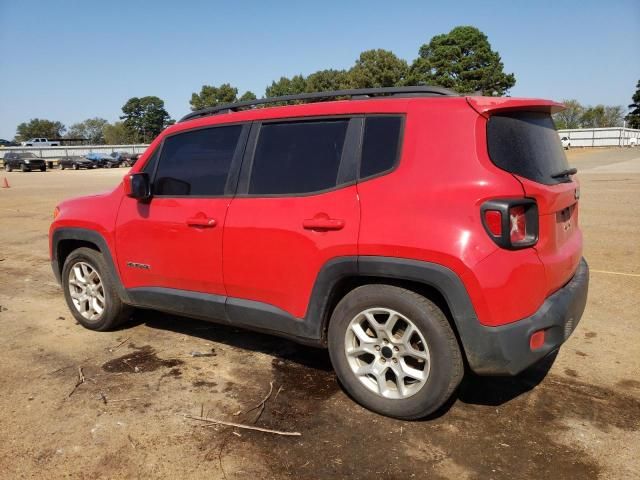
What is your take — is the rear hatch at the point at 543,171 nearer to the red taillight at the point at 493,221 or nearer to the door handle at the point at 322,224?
the red taillight at the point at 493,221

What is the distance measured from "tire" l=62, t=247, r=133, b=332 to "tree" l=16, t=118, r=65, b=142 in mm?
127826

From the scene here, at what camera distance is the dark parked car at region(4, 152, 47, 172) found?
134ft

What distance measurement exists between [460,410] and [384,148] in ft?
5.31

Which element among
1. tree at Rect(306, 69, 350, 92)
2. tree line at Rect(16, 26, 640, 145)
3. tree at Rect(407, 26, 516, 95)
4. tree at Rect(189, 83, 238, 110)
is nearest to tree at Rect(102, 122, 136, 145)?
tree line at Rect(16, 26, 640, 145)

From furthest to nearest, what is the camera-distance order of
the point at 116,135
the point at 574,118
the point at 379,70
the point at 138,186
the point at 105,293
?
the point at 116,135 → the point at 574,118 → the point at 379,70 → the point at 105,293 → the point at 138,186

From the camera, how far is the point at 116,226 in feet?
13.5

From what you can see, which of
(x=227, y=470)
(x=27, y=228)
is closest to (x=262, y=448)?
(x=227, y=470)

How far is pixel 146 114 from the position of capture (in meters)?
122

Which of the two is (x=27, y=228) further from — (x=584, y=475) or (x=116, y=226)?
(x=584, y=475)

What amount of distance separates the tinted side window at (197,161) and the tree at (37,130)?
128705mm

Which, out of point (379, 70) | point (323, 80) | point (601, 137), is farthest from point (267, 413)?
point (323, 80)

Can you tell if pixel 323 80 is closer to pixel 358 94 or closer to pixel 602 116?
pixel 602 116

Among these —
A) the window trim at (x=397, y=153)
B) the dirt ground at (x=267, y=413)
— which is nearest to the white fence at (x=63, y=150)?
the dirt ground at (x=267, y=413)

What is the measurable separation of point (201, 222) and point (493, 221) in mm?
1934
